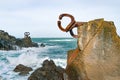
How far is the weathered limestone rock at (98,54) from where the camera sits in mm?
5660

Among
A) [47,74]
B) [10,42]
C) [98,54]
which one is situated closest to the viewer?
[98,54]

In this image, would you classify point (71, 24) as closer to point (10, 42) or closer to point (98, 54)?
point (98, 54)

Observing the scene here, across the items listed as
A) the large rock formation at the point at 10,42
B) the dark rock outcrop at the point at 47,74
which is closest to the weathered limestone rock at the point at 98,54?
the dark rock outcrop at the point at 47,74

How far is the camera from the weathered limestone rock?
5.66m

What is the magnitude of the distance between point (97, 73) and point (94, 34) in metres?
0.63

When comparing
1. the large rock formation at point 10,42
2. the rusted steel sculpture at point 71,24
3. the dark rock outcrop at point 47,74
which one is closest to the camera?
the rusted steel sculpture at point 71,24

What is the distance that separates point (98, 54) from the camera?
5.69 meters

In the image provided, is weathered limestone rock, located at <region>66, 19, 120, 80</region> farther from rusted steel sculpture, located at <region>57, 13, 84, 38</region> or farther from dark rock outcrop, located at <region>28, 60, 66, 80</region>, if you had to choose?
dark rock outcrop, located at <region>28, 60, 66, 80</region>

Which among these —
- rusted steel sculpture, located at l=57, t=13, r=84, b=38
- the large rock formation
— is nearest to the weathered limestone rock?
rusted steel sculpture, located at l=57, t=13, r=84, b=38

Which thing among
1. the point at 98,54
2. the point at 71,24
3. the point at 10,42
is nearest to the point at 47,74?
the point at 71,24

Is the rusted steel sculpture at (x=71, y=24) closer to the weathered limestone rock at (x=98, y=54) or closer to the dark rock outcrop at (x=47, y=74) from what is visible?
the weathered limestone rock at (x=98, y=54)

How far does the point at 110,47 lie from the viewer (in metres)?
5.70

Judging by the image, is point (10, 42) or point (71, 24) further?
point (10, 42)

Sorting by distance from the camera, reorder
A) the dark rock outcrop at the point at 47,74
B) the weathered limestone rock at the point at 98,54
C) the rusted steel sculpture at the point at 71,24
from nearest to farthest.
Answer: the weathered limestone rock at the point at 98,54 → the rusted steel sculpture at the point at 71,24 → the dark rock outcrop at the point at 47,74
